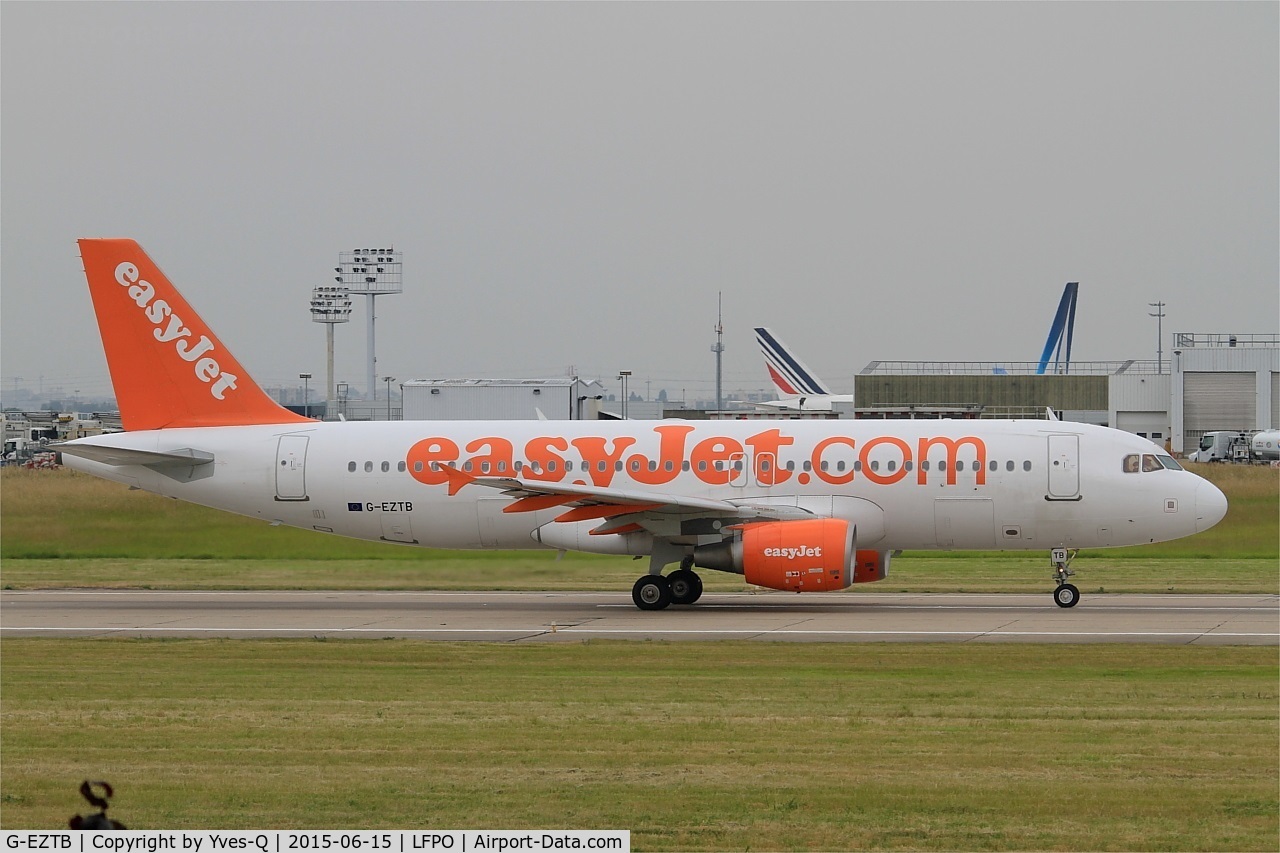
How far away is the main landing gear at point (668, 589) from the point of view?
2838cm

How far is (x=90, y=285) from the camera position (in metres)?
31.0

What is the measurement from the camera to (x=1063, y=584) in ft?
94.2

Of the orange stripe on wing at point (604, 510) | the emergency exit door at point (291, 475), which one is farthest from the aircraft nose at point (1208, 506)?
the emergency exit door at point (291, 475)

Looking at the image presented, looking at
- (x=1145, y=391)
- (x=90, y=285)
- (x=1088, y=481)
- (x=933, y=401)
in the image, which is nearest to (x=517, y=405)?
(x=933, y=401)

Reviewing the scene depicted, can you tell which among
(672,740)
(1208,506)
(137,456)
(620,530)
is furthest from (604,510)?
(672,740)

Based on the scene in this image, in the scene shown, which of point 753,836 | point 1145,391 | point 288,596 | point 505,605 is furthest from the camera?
point 1145,391

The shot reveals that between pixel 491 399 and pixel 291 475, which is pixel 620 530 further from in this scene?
pixel 491 399

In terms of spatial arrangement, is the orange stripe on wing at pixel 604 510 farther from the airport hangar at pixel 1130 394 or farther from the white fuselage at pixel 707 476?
the airport hangar at pixel 1130 394

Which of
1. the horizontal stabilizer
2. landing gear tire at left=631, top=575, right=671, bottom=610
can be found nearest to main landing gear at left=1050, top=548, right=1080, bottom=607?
landing gear tire at left=631, top=575, right=671, bottom=610

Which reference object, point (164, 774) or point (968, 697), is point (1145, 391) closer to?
point (968, 697)

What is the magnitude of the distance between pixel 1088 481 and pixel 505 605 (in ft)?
37.4
